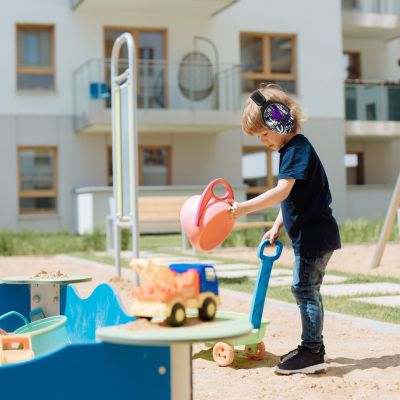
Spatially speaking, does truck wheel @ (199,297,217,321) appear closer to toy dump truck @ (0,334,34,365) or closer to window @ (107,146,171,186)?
toy dump truck @ (0,334,34,365)

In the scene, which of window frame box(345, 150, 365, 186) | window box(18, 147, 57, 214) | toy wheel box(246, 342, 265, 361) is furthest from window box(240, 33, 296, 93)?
toy wheel box(246, 342, 265, 361)

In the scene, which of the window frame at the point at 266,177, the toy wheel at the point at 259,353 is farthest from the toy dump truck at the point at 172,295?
the window frame at the point at 266,177

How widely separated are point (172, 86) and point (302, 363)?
15174 millimetres

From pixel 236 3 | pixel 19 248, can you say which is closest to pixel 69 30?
pixel 236 3

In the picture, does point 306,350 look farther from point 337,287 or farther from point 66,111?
point 66,111

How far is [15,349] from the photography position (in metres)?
2.96

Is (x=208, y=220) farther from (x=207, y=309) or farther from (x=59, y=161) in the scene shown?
(x=59, y=161)

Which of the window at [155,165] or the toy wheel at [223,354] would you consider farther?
the window at [155,165]

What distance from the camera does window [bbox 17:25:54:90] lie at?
18453 millimetres

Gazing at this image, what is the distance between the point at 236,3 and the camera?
19.7 metres

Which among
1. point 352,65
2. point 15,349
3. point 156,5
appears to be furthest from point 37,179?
point 15,349

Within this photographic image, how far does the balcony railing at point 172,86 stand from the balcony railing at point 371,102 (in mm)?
3952

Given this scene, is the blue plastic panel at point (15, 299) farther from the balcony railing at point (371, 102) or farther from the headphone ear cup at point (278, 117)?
the balcony railing at point (371, 102)

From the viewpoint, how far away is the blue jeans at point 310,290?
368cm
